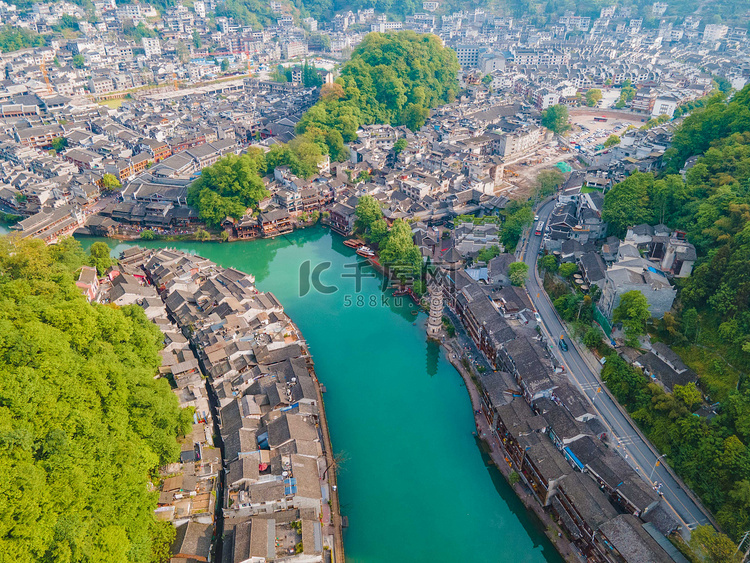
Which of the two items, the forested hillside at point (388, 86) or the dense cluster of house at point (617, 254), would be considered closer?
the dense cluster of house at point (617, 254)

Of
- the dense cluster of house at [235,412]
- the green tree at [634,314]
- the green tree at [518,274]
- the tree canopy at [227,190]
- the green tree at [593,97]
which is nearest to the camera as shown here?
the dense cluster of house at [235,412]

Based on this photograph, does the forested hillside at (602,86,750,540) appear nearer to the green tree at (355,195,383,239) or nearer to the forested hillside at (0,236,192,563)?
the green tree at (355,195,383,239)

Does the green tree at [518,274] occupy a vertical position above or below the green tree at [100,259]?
above

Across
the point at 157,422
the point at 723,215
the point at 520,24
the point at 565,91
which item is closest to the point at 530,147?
the point at 565,91

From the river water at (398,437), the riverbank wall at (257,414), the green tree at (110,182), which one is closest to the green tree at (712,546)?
the river water at (398,437)

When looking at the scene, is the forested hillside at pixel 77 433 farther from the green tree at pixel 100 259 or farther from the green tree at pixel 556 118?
the green tree at pixel 556 118

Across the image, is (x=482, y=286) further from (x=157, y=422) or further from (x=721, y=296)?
(x=157, y=422)

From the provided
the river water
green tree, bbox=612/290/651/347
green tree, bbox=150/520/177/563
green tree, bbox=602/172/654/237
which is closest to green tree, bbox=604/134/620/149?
green tree, bbox=602/172/654/237
